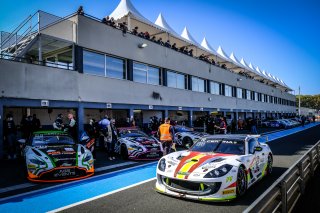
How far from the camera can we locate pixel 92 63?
1518cm

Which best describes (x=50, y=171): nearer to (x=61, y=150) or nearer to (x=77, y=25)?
(x=61, y=150)

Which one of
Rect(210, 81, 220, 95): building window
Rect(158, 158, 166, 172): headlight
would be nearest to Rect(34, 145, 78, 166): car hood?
Rect(158, 158, 166, 172): headlight

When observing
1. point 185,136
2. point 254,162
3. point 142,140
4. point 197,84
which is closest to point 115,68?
point 185,136

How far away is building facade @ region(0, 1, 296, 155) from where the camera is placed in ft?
39.3

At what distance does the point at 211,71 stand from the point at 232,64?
13.2 metres

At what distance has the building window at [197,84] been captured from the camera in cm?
2533

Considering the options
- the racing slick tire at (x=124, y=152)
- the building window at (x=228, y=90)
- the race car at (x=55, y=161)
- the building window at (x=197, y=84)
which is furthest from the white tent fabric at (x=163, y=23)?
the race car at (x=55, y=161)

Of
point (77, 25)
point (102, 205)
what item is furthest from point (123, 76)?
point (102, 205)

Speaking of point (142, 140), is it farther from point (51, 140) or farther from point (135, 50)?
point (135, 50)

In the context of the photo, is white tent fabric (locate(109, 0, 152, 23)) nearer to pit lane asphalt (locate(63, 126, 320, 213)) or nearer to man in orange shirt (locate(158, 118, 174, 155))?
man in orange shirt (locate(158, 118, 174, 155))

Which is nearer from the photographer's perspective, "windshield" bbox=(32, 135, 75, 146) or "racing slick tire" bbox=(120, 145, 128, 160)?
"windshield" bbox=(32, 135, 75, 146)

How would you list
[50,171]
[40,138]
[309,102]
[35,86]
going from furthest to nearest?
[309,102] < [35,86] < [40,138] < [50,171]

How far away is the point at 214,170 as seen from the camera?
15.7 feet

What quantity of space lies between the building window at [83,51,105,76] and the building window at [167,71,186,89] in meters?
7.40
